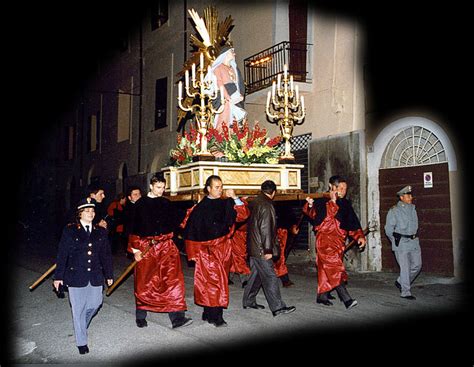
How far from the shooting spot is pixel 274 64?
47.2 feet

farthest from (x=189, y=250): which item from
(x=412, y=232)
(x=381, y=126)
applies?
(x=381, y=126)

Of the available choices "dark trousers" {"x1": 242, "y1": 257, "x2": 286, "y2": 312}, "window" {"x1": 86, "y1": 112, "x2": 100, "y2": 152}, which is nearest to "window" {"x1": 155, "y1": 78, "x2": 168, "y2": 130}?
"window" {"x1": 86, "y1": 112, "x2": 100, "y2": 152}

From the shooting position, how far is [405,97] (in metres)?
10.6

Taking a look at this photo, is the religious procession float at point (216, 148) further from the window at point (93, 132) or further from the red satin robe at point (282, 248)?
the window at point (93, 132)

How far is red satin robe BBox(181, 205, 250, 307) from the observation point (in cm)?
617

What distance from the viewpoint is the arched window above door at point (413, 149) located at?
1020cm

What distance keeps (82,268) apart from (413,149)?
8.04 meters

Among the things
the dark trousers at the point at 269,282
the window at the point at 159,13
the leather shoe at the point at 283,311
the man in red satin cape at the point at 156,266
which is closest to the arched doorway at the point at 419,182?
the leather shoe at the point at 283,311

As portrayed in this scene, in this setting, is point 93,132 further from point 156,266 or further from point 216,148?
point 156,266

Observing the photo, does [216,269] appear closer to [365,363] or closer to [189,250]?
[189,250]

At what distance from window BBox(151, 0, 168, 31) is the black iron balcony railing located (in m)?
7.28

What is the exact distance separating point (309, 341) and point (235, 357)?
1005 millimetres

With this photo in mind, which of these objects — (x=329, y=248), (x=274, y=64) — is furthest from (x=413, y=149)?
(x=274, y=64)

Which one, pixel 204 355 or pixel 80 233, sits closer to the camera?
pixel 204 355
